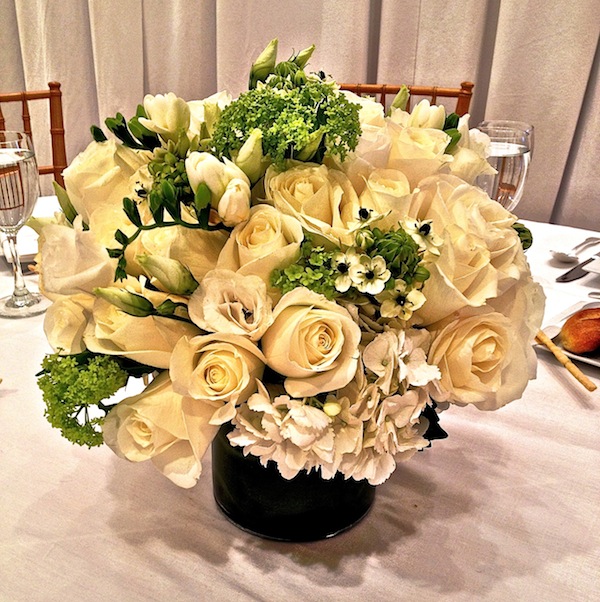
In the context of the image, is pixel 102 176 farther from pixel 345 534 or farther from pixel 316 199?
pixel 345 534

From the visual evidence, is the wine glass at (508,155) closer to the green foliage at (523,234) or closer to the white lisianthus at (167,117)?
the green foliage at (523,234)

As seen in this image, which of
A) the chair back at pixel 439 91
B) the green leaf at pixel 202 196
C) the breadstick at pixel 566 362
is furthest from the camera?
the chair back at pixel 439 91

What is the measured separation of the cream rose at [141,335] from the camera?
54cm

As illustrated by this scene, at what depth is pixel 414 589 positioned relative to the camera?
0.60 m

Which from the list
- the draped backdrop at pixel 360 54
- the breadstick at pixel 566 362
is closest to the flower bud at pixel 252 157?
the breadstick at pixel 566 362

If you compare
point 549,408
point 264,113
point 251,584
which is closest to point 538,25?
point 549,408

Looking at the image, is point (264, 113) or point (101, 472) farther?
point (101, 472)

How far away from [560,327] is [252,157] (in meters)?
0.63

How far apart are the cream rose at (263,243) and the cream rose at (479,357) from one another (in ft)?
0.47

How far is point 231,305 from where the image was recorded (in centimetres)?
52

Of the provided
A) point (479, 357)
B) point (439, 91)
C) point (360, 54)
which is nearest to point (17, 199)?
point (479, 357)

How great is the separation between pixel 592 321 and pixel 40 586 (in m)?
0.73

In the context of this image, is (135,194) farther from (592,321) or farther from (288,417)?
(592,321)

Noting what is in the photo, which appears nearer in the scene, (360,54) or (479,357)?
(479,357)
